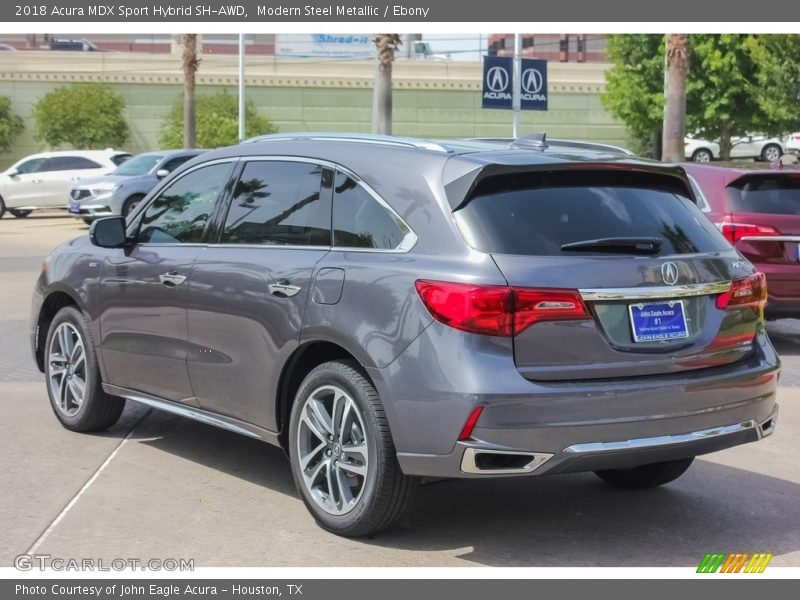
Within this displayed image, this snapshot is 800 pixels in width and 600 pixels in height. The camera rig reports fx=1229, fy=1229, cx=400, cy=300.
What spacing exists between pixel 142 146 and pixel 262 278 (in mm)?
50058

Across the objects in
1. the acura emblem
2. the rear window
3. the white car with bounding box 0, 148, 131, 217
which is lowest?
the white car with bounding box 0, 148, 131, 217

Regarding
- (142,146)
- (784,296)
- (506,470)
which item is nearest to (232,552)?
(506,470)

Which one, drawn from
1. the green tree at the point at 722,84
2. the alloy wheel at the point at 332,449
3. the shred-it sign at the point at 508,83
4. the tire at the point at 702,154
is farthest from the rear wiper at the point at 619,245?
the tire at the point at 702,154

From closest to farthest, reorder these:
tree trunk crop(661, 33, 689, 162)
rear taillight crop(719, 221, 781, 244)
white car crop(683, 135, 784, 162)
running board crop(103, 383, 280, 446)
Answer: running board crop(103, 383, 280, 446)
rear taillight crop(719, 221, 781, 244)
tree trunk crop(661, 33, 689, 162)
white car crop(683, 135, 784, 162)

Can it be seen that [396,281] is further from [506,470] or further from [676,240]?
[676,240]

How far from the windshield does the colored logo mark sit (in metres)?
22.3

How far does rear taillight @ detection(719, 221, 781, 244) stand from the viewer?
10883 mm

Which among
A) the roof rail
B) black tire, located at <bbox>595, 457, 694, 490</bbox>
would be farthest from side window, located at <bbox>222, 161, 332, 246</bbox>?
black tire, located at <bbox>595, 457, 694, 490</bbox>

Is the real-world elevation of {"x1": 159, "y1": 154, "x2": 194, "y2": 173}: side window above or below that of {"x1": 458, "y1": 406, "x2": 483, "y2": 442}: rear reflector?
below

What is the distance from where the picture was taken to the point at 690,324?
17.5ft

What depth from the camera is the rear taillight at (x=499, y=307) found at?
4.89 metres

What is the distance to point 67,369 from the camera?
302 inches

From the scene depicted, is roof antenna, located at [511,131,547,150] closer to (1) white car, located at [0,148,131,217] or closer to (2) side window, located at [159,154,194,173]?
(2) side window, located at [159,154,194,173]

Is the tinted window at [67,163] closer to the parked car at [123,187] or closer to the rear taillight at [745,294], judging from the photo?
the parked car at [123,187]
